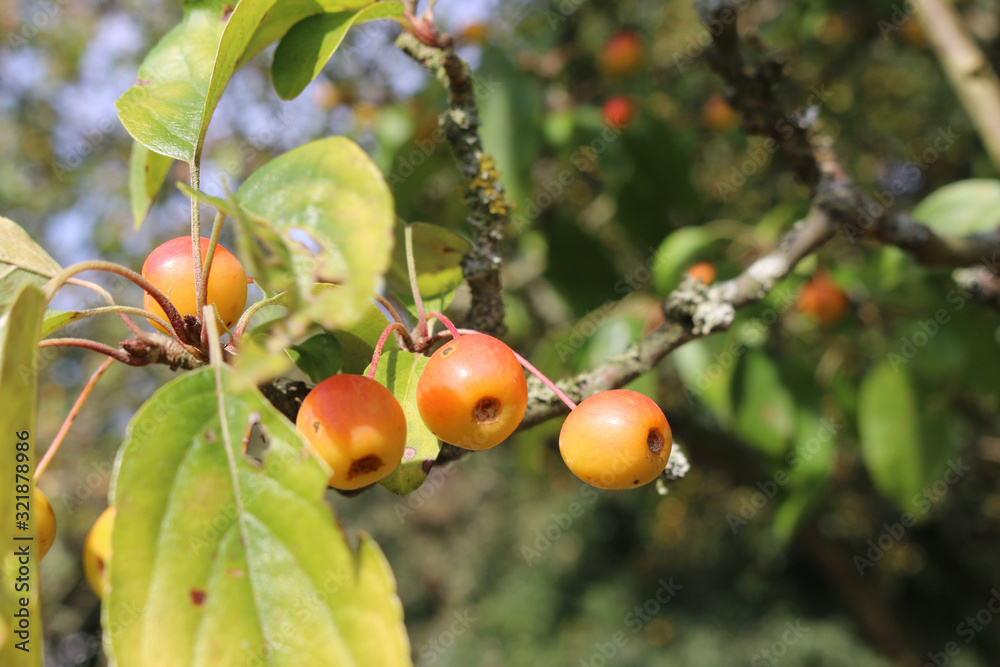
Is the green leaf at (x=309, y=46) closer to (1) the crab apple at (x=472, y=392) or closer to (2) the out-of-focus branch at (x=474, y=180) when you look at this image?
(2) the out-of-focus branch at (x=474, y=180)

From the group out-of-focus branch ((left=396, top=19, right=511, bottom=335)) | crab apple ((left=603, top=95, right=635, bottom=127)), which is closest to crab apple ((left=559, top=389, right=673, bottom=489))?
out-of-focus branch ((left=396, top=19, right=511, bottom=335))

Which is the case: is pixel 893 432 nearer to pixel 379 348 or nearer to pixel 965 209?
pixel 965 209

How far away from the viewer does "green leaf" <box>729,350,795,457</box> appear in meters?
2.01

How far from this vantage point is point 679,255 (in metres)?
2.01

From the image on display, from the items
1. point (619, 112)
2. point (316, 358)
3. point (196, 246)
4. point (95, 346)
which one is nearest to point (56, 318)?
point (95, 346)

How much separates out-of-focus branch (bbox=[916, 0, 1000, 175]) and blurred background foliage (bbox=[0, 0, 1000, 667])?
1.42ft

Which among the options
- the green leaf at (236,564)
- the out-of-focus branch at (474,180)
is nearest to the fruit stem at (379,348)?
the green leaf at (236,564)

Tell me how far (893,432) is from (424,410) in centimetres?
192

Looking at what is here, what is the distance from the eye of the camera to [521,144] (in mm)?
2008

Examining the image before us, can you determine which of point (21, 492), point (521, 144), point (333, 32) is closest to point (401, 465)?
point (21, 492)

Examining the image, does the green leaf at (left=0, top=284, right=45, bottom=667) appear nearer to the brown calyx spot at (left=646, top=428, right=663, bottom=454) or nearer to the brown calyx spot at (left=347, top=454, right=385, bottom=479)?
the brown calyx spot at (left=347, top=454, right=385, bottom=479)

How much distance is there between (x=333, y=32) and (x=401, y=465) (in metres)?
0.57

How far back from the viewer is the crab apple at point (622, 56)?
10.6 ft

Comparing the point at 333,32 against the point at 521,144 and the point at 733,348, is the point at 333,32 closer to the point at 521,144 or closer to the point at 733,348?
the point at 521,144
